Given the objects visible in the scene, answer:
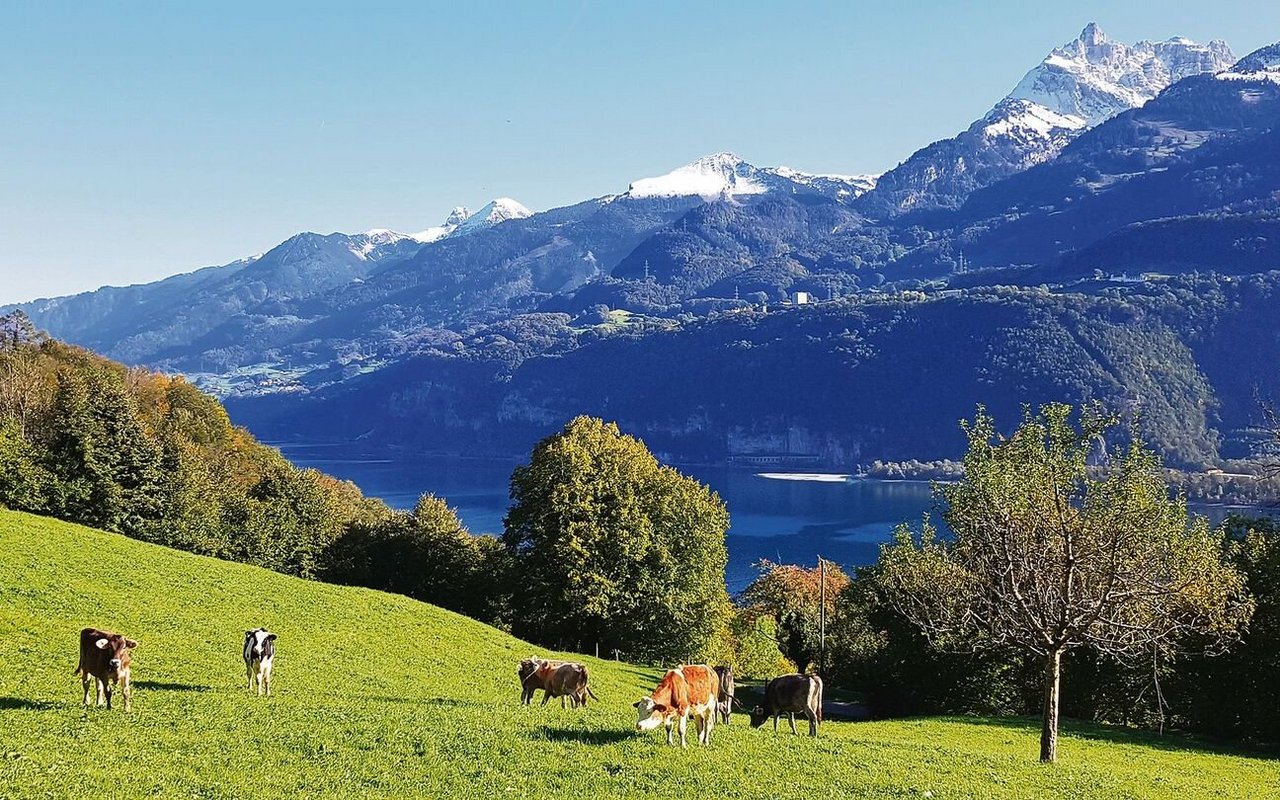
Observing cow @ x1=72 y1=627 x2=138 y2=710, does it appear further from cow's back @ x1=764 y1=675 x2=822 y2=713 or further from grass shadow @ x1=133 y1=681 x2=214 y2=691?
cow's back @ x1=764 y1=675 x2=822 y2=713

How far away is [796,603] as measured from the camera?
86.2m

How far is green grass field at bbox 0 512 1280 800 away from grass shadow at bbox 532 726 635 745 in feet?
0.23

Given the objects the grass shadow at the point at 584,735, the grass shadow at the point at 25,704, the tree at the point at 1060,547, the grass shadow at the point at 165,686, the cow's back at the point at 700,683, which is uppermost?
the tree at the point at 1060,547

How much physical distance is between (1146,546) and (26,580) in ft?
103

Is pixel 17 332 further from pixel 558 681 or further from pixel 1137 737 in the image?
pixel 1137 737

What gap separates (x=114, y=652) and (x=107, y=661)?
0.68 feet

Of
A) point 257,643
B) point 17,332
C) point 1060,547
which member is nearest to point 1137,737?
point 1060,547

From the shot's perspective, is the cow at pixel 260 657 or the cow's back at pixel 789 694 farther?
the cow's back at pixel 789 694

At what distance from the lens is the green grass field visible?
45.9 ft

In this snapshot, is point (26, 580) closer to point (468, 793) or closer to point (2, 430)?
point (468, 793)

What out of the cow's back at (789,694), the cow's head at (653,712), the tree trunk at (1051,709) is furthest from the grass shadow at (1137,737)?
the cow's head at (653,712)

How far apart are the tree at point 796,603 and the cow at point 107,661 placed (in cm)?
4923

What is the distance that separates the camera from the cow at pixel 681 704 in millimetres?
17109

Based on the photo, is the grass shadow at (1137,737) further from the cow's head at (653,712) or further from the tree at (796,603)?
the cow's head at (653,712)
